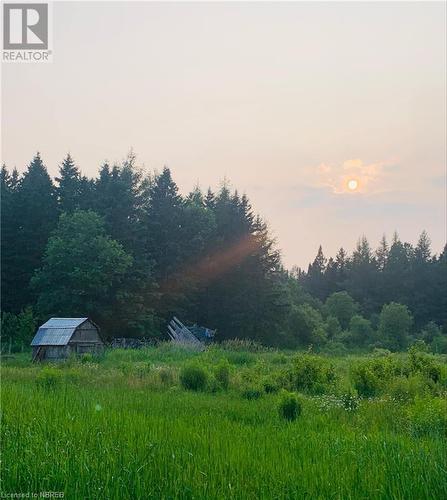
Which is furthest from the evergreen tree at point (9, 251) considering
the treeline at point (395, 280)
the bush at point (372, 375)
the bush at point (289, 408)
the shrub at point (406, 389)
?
the treeline at point (395, 280)

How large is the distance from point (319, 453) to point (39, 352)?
776 inches

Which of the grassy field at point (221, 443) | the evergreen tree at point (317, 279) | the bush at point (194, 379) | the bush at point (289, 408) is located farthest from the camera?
the evergreen tree at point (317, 279)

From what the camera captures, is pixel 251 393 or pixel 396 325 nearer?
pixel 251 393

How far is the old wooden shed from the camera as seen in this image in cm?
2361

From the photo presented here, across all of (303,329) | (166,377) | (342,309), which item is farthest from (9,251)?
(342,309)

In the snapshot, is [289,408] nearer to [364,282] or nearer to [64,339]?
[64,339]

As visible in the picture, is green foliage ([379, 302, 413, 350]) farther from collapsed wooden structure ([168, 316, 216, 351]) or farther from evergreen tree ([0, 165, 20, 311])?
evergreen tree ([0, 165, 20, 311])

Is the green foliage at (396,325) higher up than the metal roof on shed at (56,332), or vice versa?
the metal roof on shed at (56,332)

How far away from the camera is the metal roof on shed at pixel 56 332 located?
23.7 metres

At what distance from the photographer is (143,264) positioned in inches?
1651

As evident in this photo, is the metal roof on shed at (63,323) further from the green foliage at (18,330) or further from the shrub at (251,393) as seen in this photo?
the shrub at (251,393)

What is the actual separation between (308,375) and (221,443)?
8.71 meters

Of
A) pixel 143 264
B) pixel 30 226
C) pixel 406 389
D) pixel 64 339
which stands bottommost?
pixel 406 389

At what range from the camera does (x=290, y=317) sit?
47.9 metres
